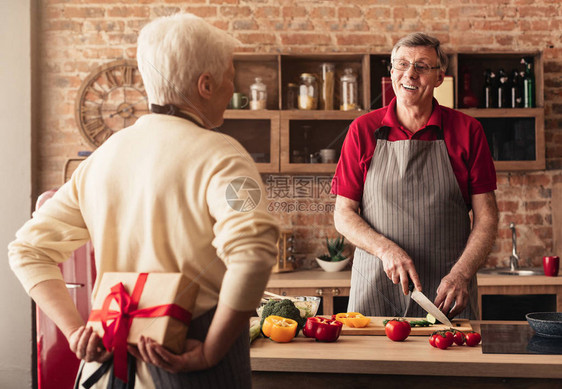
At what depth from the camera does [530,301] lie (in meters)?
2.51

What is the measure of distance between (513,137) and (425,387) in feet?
7.08

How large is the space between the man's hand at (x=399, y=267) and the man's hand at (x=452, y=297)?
7cm

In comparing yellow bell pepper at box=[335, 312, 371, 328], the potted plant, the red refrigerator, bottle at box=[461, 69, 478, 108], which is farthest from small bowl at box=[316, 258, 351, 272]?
yellow bell pepper at box=[335, 312, 371, 328]

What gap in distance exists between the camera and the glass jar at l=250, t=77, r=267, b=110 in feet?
9.22

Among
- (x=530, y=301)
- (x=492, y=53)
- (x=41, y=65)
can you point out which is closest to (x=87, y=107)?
(x=41, y=65)

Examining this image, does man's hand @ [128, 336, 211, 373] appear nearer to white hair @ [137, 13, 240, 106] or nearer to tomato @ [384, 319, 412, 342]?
white hair @ [137, 13, 240, 106]

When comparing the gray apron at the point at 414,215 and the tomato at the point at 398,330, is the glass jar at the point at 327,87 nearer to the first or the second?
the gray apron at the point at 414,215

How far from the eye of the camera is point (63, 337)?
190cm

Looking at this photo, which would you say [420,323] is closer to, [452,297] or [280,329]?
[452,297]

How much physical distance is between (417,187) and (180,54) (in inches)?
41.9

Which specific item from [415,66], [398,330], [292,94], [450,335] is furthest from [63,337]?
[292,94]

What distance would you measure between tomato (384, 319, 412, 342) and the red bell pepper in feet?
0.36

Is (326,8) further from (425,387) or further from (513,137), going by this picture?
(425,387)

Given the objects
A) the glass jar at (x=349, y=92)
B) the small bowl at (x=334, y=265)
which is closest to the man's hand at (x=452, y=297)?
the small bowl at (x=334, y=265)
